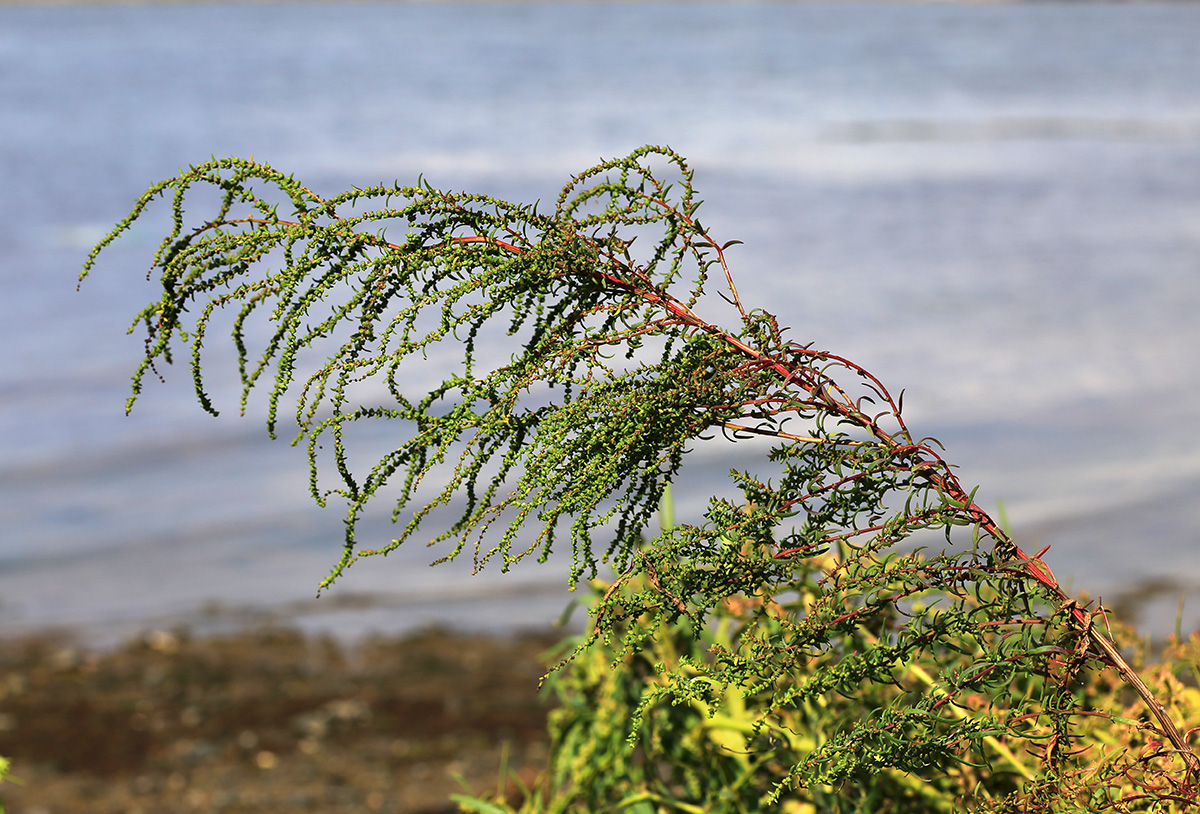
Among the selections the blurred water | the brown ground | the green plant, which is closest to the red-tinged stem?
the green plant

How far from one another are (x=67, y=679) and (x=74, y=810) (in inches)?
59.9

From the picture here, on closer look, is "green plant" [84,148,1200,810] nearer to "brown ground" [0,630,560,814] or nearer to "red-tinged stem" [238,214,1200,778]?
"red-tinged stem" [238,214,1200,778]

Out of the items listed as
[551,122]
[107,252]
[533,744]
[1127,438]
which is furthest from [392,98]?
[533,744]

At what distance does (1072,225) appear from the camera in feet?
54.9

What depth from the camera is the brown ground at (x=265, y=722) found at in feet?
17.6

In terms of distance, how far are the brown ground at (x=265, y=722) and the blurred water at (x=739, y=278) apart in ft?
1.61

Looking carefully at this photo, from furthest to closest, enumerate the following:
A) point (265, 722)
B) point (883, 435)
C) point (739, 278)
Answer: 1. point (739, 278)
2. point (265, 722)
3. point (883, 435)

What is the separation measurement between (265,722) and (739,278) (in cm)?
861

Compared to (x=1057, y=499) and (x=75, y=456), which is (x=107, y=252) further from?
(x=1057, y=499)

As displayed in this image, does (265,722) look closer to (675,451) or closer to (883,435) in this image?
(675,451)

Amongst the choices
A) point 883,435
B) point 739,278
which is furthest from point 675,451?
point 739,278

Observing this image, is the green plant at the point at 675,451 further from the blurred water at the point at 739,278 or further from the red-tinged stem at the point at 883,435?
the blurred water at the point at 739,278

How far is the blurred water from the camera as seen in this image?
798cm

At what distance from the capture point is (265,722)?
19.9 ft
